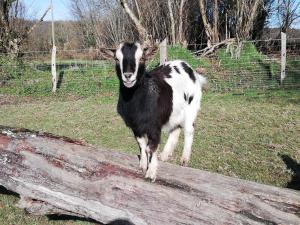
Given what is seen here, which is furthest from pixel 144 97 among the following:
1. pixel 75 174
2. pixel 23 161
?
pixel 23 161

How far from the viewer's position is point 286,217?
11.1 ft

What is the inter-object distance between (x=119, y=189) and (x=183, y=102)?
186 centimetres

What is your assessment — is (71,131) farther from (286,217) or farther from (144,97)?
(286,217)

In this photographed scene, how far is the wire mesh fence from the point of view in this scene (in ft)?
43.6

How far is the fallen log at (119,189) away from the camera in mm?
3557

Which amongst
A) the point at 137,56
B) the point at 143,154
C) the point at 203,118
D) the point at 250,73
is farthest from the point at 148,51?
the point at 250,73

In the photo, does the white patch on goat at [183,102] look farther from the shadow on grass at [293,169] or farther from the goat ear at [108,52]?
the shadow on grass at [293,169]

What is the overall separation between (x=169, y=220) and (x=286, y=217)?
98 centimetres

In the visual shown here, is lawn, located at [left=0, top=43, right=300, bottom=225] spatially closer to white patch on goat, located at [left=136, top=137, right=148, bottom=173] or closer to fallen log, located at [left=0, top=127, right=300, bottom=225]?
fallen log, located at [left=0, top=127, right=300, bottom=225]

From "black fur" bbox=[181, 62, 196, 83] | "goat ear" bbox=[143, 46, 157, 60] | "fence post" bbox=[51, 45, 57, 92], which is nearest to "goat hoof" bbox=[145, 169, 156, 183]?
"goat ear" bbox=[143, 46, 157, 60]

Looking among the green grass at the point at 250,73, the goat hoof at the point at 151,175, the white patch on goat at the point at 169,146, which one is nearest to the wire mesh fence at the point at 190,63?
the green grass at the point at 250,73

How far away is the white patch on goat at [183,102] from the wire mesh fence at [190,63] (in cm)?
730

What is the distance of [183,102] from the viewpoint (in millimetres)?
5516

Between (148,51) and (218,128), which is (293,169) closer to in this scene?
(218,128)
